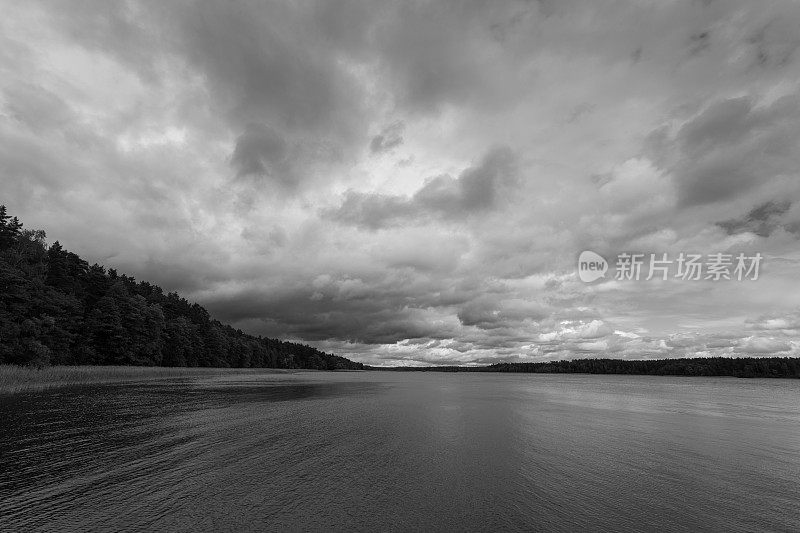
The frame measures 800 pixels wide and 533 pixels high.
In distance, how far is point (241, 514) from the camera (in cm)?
1222

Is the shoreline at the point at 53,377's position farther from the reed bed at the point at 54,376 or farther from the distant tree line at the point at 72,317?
the distant tree line at the point at 72,317

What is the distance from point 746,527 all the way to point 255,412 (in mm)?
31545

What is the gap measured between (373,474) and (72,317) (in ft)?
297

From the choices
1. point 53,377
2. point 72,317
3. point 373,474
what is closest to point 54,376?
point 53,377

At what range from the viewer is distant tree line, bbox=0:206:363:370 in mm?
62031

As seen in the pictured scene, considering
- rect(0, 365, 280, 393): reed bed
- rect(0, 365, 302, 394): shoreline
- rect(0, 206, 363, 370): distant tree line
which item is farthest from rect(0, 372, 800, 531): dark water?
rect(0, 206, 363, 370): distant tree line

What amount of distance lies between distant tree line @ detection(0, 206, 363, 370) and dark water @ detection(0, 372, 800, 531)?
4171 centimetres

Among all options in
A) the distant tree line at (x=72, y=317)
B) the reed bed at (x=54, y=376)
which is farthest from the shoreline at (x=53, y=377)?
the distant tree line at (x=72, y=317)

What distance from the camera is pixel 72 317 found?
8244 centimetres

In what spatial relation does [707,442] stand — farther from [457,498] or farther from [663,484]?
[457,498]

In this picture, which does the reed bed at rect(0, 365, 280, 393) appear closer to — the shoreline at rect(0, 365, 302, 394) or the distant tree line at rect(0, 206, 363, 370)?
the shoreline at rect(0, 365, 302, 394)

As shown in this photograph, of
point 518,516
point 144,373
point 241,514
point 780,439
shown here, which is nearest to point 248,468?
point 241,514

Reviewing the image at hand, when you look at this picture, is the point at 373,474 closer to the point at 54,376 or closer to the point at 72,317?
the point at 54,376

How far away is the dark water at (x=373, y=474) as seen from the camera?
40.3 feet
